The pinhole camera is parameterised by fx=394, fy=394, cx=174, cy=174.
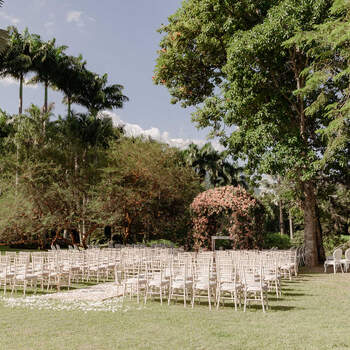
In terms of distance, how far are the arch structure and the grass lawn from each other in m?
8.62

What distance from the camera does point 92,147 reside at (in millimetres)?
30250

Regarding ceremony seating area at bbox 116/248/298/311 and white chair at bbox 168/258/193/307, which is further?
white chair at bbox 168/258/193/307

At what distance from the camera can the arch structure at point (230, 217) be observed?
17.8 m

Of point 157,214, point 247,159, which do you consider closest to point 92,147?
point 157,214

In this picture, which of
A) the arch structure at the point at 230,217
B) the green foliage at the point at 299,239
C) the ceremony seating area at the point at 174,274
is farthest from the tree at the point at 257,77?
the green foliage at the point at 299,239

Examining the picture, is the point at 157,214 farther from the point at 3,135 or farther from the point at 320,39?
the point at 3,135

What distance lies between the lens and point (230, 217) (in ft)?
60.8

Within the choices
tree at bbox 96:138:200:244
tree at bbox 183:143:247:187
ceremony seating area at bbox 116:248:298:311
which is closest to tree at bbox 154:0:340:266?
tree at bbox 96:138:200:244

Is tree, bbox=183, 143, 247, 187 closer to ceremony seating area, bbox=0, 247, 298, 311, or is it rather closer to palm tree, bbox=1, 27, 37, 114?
palm tree, bbox=1, 27, 37, 114

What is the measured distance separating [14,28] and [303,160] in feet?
103

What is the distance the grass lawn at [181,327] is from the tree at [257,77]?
28.6 ft

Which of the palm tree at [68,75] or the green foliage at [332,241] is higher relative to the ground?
the palm tree at [68,75]

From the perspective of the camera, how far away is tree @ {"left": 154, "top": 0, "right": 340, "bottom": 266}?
51.6 ft

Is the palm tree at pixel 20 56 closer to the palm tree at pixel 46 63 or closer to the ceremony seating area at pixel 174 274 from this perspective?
the palm tree at pixel 46 63
